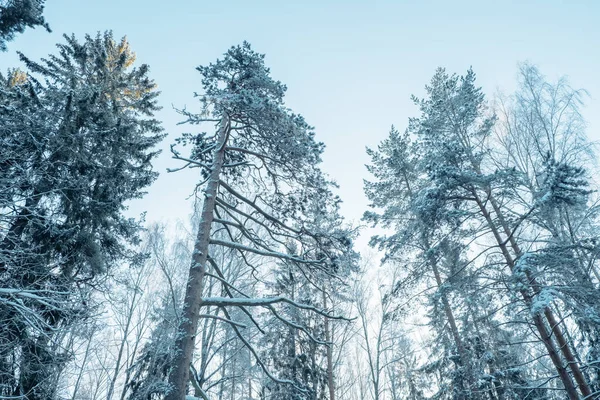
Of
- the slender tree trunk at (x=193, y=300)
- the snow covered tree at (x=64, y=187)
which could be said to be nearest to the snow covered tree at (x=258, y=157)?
the slender tree trunk at (x=193, y=300)

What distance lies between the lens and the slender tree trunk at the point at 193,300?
389 cm

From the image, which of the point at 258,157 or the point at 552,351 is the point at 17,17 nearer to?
the point at 258,157

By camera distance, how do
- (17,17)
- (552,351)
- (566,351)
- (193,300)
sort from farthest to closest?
(17,17) < (566,351) < (552,351) < (193,300)

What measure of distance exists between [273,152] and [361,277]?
10931mm

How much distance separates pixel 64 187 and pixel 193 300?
516 cm

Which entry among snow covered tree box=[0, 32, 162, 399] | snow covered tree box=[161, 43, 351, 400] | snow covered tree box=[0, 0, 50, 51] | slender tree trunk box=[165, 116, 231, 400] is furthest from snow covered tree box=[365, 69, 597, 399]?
snow covered tree box=[0, 0, 50, 51]

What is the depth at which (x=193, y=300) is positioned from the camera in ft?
14.7

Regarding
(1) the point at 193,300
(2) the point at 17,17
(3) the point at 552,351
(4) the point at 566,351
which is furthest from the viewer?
(2) the point at 17,17

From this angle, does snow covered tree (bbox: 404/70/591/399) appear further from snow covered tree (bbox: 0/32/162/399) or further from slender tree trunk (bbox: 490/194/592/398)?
snow covered tree (bbox: 0/32/162/399)

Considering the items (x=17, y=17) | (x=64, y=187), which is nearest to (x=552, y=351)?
(x=64, y=187)

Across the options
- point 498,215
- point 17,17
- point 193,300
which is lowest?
point 193,300

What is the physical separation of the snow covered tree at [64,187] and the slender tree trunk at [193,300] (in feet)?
8.27

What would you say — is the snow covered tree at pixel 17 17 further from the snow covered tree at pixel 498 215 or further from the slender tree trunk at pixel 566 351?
the slender tree trunk at pixel 566 351

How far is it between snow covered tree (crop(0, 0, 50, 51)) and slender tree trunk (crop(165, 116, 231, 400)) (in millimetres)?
5633
